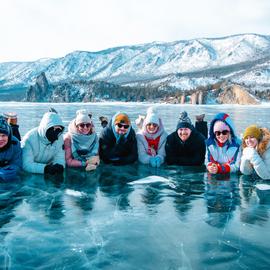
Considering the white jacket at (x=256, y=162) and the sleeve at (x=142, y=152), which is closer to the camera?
the white jacket at (x=256, y=162)

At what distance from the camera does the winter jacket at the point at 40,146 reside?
21.9 feet

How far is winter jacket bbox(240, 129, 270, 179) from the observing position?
6.47 metres

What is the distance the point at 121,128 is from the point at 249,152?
106 inches

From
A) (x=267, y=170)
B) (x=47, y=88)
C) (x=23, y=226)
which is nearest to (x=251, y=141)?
(x=267, y=170)

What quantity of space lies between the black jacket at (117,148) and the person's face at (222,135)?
6.24ft

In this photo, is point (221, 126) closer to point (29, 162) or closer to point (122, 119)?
point (122, 119)

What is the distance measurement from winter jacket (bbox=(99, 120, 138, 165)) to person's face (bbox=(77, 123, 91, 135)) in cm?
49

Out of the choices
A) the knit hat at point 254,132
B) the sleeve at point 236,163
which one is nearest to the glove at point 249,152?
the knit hat at point 254,132

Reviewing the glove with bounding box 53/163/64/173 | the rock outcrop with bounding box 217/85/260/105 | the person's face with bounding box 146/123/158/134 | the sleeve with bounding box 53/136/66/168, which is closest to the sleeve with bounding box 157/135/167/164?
the person's face with bounding box 146/123/158/134

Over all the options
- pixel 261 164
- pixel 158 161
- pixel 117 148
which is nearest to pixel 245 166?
pixel 261 164

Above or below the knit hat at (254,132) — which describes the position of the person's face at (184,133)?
below

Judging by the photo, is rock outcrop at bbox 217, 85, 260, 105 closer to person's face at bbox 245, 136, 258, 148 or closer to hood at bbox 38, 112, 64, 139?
person's face at bbox 245, 136, 258, 148

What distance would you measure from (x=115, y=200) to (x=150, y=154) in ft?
8.59

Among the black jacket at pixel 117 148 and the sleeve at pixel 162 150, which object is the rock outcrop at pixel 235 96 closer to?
the sleeve at pixel 162 150
